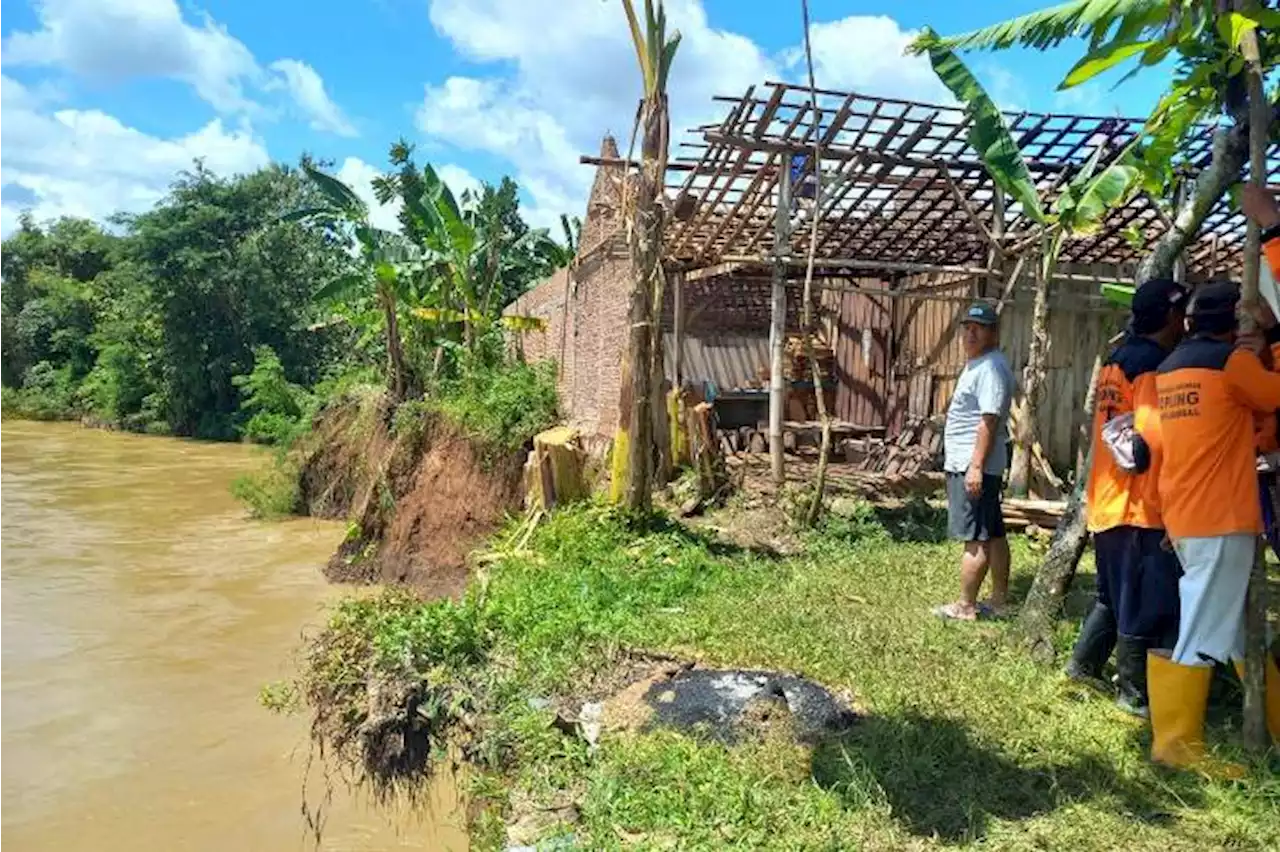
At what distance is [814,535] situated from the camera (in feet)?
26.3

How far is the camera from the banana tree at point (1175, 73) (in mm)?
3807

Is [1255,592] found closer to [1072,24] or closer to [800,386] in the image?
[1072,24]

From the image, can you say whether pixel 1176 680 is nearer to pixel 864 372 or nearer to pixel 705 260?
pixel 705 260

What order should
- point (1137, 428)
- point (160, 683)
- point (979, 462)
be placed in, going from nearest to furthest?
point (1137, 428)
point (979, 462)
point (160, 683)

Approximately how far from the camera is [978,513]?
5.49m

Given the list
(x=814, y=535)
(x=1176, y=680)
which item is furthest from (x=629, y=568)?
(x=1176, y=680)

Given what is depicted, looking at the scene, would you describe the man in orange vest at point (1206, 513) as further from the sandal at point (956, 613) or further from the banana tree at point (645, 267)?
the banana tree at point (645, 267)

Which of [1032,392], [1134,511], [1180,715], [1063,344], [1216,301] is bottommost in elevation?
[1180,715]

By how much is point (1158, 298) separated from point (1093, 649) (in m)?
1.61

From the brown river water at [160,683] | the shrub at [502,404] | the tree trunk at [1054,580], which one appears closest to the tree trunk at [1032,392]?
the tree trunk at [1054,580]

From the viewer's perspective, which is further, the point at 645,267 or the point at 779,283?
the point at 779,283

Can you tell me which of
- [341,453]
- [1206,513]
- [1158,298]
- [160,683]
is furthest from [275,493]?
[1206,513]

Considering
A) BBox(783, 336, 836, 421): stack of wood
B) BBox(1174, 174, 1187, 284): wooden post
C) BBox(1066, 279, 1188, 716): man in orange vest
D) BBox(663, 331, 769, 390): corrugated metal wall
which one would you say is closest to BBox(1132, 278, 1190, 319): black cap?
BBox(1066, 279, 1188, 716): man in orange vest

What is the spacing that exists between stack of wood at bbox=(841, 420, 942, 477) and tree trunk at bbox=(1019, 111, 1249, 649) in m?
5.22
